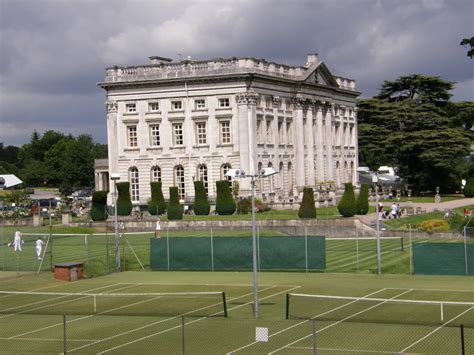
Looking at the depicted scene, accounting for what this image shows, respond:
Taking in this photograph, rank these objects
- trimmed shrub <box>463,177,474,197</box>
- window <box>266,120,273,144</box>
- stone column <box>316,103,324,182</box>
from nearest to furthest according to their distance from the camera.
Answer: window <box>266,120,273,144</box>, stone column <box>316,103,324,182</box>, trimmed shrub <box>463,177,474,197</box>

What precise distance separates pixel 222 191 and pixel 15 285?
124ft

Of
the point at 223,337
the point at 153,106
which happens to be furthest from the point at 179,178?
the point at 223,337

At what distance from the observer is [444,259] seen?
49.0 metres

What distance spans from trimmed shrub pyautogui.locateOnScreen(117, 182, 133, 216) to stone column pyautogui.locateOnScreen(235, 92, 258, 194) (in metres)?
11.5

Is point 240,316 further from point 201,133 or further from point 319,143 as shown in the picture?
point 319,143

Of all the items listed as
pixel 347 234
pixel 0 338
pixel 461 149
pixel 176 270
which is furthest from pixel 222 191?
pixel 0 338

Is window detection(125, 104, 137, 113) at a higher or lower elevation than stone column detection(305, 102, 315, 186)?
higher

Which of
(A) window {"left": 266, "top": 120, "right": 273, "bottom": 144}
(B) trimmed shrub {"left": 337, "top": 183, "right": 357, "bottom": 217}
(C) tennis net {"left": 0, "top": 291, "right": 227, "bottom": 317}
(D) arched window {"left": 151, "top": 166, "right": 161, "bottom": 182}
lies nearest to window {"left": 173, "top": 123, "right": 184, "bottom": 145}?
(D) arched window {"left": 151, "top": 166, "right": 161, "bottom": 182}

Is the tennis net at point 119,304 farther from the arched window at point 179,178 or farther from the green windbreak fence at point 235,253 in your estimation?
the arched window at point 179,178

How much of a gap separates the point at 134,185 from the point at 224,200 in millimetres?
17573

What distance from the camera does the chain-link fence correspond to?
27734mm

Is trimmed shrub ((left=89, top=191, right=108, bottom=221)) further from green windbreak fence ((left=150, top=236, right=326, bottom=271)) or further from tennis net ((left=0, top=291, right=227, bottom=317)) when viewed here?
tennis net ((left=0, top=291, right=227, bottom=317))

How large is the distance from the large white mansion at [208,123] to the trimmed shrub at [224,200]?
740cm

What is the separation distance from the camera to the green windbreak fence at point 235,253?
170ft
